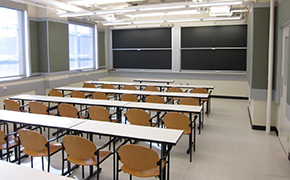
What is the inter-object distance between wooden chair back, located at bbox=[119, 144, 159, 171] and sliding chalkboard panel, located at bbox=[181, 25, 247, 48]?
7644 millimetres

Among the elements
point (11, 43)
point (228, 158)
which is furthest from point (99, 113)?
point (11, 43)

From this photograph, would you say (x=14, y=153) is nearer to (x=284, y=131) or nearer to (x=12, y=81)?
(x=12, y=81)

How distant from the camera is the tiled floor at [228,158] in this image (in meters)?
3.46

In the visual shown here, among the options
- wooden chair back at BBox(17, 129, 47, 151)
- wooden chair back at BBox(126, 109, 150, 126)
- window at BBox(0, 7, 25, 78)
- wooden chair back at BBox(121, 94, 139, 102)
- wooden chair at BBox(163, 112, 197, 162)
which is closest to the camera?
wooden chair back at BBox(17, 129, 47, 151)

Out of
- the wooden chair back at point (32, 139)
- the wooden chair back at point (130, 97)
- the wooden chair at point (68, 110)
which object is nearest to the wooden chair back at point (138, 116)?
the wooden chair at point (68, 110)

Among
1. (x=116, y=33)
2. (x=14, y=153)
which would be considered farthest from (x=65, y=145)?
(x=116, y=33)

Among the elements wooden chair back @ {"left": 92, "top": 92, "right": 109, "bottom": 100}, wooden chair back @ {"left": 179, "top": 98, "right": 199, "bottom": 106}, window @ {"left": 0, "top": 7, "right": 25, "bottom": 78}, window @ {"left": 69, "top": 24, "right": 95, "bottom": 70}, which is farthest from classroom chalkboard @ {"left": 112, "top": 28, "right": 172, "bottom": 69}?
wooden chair back @ {"left": 179, "top": 98, "right": 199, "bottom": 106}

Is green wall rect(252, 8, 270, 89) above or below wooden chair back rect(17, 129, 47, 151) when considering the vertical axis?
above

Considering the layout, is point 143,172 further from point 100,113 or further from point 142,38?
point 142,38

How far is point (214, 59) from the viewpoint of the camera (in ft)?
31.0

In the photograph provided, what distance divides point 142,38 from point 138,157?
8.31 metres

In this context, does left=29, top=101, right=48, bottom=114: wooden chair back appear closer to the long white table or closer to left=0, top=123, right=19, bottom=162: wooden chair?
the long white table

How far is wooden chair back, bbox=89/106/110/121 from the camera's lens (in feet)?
14.3

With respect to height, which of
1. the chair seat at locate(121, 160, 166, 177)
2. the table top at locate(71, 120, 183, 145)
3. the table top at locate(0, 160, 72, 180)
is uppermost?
the table top at locate(71, 120, 183, 145)
